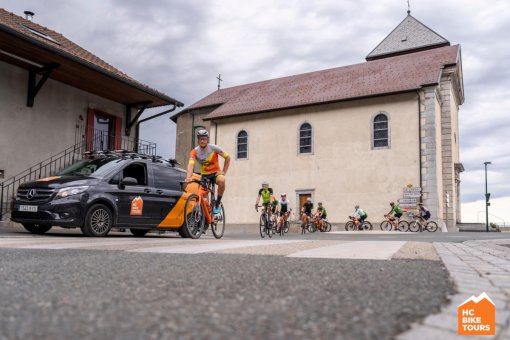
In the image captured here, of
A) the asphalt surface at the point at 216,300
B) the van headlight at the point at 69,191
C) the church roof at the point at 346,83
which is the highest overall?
the church roof at the point at 346,83

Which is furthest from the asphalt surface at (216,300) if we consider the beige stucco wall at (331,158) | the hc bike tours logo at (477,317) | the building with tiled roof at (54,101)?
the beige stucco wall at (331,158)

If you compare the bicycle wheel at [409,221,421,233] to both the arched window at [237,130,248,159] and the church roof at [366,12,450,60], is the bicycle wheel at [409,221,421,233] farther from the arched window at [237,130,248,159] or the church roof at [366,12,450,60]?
the church roof at [366,12,450,60]

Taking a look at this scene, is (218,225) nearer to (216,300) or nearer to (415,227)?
→ (216,300)

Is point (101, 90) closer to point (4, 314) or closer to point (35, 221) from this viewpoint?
point (35, 221)

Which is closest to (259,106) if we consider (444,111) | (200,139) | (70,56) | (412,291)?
(444,111)

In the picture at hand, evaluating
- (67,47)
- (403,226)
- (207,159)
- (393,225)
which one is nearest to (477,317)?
(207,159)

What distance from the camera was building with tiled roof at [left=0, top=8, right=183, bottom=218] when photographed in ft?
47.4

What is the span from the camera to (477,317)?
1.86 meters

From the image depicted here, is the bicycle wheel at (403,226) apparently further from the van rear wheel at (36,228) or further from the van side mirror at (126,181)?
the van rear wheel at (36,228)

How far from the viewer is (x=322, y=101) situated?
28625mm

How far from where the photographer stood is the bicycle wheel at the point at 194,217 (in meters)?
9.37

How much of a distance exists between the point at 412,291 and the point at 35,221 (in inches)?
340

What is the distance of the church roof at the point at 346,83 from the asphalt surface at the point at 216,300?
79.6ft

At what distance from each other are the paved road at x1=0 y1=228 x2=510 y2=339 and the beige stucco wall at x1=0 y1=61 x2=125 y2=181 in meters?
12.6
